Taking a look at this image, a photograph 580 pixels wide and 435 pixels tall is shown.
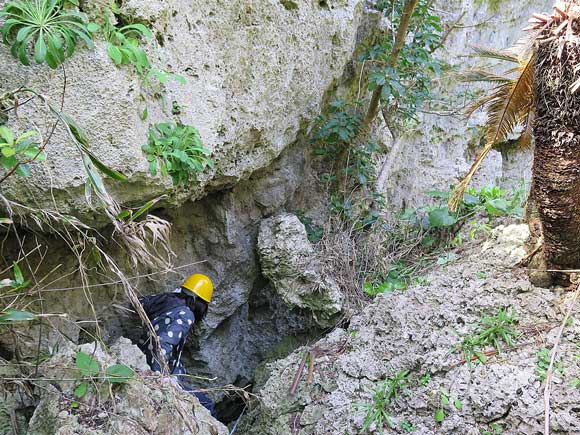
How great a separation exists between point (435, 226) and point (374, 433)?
2.53 m

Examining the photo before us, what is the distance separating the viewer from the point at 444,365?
3.18 m

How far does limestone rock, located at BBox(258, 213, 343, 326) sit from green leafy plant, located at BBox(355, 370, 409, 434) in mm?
986

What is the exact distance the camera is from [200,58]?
325cm

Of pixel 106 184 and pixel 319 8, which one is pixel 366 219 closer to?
pixel 319 8

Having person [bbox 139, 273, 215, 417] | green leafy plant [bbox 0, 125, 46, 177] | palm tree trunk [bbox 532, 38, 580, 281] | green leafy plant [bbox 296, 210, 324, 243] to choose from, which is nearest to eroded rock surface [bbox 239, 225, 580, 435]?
palm tree trunk [bbox 532, 38, 580, 281]

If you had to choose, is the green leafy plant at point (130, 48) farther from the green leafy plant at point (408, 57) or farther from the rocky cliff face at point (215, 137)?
the green leafy plant at point (408, 57)

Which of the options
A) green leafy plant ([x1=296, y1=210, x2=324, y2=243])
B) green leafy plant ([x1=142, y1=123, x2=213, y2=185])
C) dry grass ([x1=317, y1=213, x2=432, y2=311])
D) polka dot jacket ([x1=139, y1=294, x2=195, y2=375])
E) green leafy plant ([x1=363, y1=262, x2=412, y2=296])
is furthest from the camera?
green leafy plant ([x1=296, y1=210, x2=324, y2=243])

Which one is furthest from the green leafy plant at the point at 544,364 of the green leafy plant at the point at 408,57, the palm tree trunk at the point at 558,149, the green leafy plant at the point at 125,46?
the green leafy plant at the point at 125,46

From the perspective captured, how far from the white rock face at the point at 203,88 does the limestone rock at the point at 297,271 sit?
679mm

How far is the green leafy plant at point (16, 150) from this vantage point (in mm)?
2033

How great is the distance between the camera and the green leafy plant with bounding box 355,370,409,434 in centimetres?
308

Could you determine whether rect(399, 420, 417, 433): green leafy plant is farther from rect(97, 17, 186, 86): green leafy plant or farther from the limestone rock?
rect(97, 17, 186, 86): green leafy plant

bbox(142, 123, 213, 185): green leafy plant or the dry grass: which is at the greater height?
bbox(142, 123, 213, 185): green leafy plant

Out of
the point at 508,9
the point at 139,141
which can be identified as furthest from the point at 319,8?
the point at 508,9
